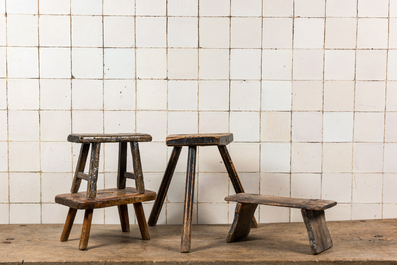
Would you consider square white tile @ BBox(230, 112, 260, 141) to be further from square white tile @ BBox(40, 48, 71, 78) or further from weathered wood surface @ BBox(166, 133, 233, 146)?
square white tile @ BBox(40, 48, 71, 78)

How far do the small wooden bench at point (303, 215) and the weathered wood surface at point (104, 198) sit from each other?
0.67 metres

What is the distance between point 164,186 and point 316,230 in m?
1.27

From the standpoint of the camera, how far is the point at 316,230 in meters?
2.38

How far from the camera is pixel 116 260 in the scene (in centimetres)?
224

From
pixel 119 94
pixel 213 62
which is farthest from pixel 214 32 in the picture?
pixel 119 94

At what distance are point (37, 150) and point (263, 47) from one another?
226 centimetres

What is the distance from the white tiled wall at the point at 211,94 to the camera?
3.12m

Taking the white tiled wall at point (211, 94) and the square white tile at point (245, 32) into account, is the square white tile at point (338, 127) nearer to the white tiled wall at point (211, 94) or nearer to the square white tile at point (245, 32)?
the white tiled wall at point (211, 94)

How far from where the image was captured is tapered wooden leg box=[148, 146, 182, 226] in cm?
291

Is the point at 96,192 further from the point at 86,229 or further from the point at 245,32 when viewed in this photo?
the point at 245,32

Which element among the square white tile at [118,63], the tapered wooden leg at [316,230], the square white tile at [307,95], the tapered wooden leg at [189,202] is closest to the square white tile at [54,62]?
the square white tile at [118,63]

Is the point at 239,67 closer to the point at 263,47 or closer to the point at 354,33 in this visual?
the point at 263,47

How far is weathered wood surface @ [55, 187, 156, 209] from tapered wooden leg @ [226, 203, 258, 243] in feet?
2.12

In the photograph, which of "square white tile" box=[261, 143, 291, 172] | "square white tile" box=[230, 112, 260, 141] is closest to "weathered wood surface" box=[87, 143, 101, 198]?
"square white tile" box=[230, 112, 260, 141]
